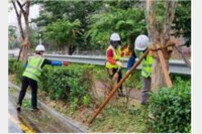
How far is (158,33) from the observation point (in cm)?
762

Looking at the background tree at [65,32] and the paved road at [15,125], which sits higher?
the background tree at [65,32]

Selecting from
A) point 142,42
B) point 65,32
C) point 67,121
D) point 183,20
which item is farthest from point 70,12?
point 142,42

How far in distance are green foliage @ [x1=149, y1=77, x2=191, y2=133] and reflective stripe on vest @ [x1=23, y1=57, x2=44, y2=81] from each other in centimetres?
489

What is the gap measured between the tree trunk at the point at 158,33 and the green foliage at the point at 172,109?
1002 millimetres

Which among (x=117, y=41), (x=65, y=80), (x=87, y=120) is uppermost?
(x=117, y=41)

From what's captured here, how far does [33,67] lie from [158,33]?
452cm

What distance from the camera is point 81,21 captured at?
27.7 meters

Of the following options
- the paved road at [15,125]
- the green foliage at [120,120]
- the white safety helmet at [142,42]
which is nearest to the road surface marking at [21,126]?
the paved road at [15,125]

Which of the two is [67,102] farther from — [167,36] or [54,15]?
[54,15]

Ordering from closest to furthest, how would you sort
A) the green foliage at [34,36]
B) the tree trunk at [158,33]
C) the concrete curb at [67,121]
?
the tree trunk at [158,33], the concrete curb at [67,121], the green foliage at [34,36]

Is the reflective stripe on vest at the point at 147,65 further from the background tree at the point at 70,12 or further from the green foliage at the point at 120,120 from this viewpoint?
the background tree at the point at 70,12

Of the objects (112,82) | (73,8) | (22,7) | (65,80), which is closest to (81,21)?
(73,8)

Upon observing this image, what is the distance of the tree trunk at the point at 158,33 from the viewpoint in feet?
24.3

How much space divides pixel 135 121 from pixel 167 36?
176 cm
